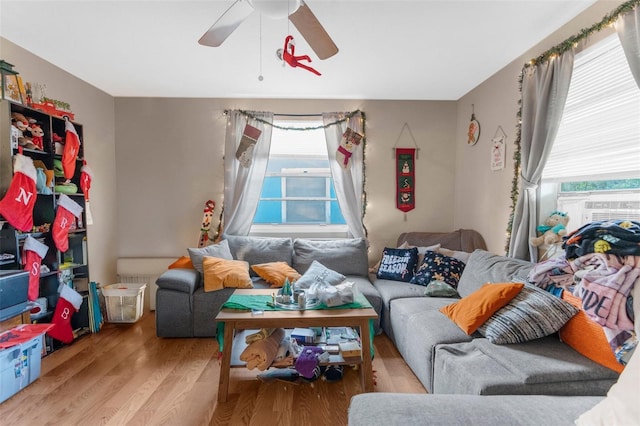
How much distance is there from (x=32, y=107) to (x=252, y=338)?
8.24ft

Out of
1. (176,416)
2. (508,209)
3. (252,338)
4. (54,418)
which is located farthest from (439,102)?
(54,418)

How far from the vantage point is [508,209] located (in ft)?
9.35

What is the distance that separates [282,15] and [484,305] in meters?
1.97

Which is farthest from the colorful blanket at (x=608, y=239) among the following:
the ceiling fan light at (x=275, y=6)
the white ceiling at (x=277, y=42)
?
Result: the ceiling fan light at (x=275, y=6)

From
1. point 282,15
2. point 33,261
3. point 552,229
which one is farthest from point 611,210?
point 33,261

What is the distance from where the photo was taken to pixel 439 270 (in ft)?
9.71

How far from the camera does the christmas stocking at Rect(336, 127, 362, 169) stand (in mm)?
3700

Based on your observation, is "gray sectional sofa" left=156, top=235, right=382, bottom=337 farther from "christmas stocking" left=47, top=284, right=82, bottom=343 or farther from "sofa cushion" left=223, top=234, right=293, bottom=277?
"christmas stocking" left=47, top=284, right=82, bottom=343

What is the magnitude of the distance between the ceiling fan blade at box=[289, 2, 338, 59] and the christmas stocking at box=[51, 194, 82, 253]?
2453mm

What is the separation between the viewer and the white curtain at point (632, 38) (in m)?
1.64

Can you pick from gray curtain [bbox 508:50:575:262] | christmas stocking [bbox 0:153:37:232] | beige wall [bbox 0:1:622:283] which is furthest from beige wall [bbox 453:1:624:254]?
christmas stocking [bbox 0:153:37:232]

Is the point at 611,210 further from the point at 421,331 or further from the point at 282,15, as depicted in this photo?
the point at 282,15

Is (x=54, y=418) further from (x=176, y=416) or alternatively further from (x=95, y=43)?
(x=95, y=43)

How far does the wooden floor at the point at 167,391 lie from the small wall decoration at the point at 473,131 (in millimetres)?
2289
